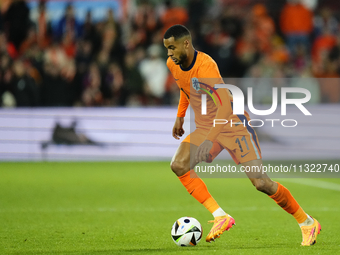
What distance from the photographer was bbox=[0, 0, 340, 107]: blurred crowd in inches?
548

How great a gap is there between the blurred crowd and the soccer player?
814cm

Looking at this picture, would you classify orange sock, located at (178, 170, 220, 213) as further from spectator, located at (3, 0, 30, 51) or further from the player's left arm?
spectator, located at (3, 0, 30, 51)

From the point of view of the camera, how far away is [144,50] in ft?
48.3

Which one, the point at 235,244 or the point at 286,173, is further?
the point at 286,173

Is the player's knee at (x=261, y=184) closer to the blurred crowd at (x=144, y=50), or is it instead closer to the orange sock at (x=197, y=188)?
the orange sock at (x=197, y=188)

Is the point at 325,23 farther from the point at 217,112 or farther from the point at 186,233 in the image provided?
the point at 186,233

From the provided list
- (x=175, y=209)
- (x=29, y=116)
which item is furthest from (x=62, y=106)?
(x=175, y=209)

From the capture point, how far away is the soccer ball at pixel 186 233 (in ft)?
17.6

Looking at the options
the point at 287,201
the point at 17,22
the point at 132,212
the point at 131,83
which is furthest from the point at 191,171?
the point at 17,22

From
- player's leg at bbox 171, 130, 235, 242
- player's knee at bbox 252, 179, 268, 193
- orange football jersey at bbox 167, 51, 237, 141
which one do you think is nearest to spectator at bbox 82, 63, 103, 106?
orange football jersey at bbox 167, 51, 237, 141

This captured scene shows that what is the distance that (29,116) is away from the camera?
13789 mm

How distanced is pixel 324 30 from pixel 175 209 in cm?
1002

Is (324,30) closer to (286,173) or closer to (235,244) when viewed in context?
(286,173)

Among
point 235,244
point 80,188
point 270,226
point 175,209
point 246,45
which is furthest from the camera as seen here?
point 246,45
